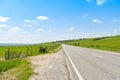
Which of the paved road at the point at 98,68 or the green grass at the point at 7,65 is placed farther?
the green grass at the point at 7,65

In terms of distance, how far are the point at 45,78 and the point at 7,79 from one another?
9.17 ft

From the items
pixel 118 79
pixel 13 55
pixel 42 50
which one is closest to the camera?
pixel 118 79

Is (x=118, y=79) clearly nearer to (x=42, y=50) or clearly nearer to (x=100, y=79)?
(x=100, y=79)

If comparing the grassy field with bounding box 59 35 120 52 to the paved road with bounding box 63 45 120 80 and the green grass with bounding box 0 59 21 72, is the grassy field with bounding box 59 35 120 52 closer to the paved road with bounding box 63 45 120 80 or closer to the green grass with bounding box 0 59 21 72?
the paved road with bounding box 63 45 120 80

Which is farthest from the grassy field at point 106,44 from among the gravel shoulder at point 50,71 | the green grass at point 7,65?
the gravel shoulder at point 50,71

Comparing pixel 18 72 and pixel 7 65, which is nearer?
pixel 18 72

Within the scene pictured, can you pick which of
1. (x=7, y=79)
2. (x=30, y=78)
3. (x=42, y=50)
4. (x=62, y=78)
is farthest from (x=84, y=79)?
(x=42, y=50)

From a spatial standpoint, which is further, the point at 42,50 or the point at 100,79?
the point at 42,50

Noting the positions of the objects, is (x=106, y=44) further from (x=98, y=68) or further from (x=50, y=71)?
(x=50, y=71)

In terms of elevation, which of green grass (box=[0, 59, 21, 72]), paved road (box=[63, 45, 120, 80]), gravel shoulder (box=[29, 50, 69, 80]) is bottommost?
green grass (box=[0, 59, 21, 72])

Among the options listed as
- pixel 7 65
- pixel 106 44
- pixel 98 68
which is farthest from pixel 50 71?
pixel 106 44

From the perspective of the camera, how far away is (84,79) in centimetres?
943

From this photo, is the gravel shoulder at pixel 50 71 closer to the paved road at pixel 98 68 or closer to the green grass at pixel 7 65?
the paved road at pixel 98 68

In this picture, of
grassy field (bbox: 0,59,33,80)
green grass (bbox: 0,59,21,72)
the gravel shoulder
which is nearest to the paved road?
the gravel shoulder
